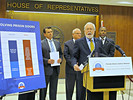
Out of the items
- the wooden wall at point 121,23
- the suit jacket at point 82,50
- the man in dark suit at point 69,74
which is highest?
the wooden wall at point 121,23

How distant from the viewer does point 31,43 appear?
1.81 m

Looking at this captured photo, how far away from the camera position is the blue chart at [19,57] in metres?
1.55

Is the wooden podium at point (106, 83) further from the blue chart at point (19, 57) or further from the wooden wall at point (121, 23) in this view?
the wooden wall at point (121, 23)

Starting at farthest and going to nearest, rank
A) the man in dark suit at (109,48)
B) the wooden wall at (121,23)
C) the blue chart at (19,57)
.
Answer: the wooden wall at (121,23) < the man in dark suit at (109,48) < the blue chart at (19,57)

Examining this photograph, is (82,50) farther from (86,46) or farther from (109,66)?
(109,66)

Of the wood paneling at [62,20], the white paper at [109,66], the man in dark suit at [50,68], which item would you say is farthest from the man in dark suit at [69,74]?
the wood paneling at [62,20]

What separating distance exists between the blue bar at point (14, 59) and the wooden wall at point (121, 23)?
5.42 metres

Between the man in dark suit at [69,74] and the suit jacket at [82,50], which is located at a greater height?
the suit jacket at [82,50]

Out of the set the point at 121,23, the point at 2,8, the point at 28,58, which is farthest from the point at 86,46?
the point at 121,23

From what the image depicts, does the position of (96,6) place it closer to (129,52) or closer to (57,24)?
(57,24)

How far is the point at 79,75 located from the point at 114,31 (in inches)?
178

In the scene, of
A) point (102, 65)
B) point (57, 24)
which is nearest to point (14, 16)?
point (57, 24)

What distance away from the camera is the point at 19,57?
5.50 feet

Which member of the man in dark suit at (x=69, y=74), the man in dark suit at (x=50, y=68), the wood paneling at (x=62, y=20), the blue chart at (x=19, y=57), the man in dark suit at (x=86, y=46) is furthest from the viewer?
the wood paneling at (x=62, y=20)
